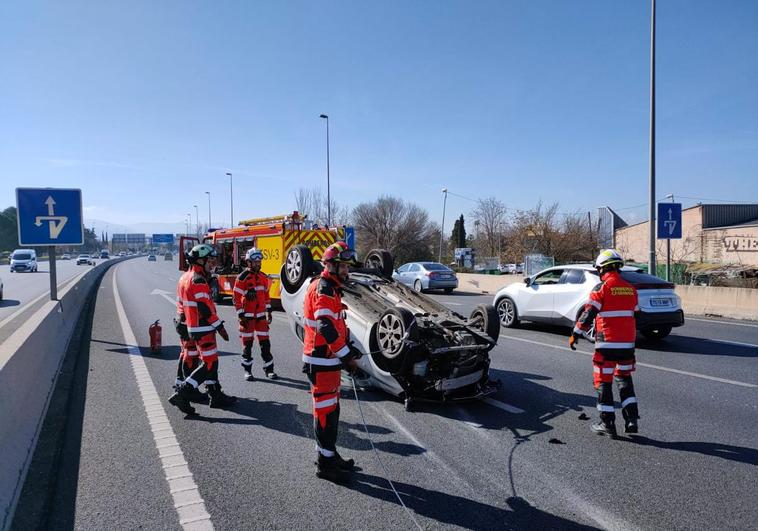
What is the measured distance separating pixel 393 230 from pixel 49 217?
41.9m

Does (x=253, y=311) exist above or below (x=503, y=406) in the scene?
above

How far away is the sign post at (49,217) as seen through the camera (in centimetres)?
1019

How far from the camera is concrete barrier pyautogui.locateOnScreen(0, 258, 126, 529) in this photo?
12.0ft

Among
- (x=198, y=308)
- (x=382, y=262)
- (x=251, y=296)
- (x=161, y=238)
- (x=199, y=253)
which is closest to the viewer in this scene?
(x=198, y=308)

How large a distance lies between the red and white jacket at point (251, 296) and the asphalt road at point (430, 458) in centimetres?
96

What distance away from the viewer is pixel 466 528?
329 cm

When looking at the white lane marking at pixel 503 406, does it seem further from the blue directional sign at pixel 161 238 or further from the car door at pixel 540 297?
the blue directional sign at pixel 161 238

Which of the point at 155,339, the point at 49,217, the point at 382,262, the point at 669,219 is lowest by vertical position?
the point at 155,339

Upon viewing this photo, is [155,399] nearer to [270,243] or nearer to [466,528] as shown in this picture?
[466,528]

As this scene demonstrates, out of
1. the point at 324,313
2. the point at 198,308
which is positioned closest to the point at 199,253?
the point at 198,308

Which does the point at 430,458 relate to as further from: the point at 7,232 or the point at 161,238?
the point at 7,232

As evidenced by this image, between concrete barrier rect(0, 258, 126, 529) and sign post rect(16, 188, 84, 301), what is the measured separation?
9.68ft

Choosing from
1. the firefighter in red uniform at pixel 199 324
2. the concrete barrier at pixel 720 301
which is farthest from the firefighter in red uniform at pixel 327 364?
the concrete barrier at pixel 720 301

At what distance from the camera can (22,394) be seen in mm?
4812
